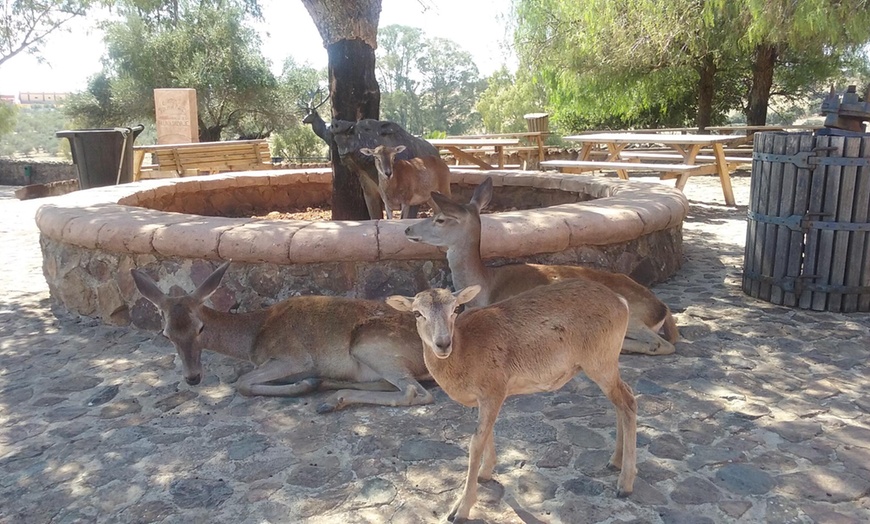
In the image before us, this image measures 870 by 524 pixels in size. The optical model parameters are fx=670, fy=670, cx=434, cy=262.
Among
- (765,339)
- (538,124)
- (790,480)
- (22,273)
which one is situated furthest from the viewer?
(538,124)

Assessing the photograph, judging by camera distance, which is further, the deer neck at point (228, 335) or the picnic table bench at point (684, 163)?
the picnic table bench at point (684, 163)

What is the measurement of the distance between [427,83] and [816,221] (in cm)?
7077

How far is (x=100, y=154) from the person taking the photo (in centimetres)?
1298

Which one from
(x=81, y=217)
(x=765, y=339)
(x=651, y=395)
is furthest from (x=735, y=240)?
(x=81, y=217)

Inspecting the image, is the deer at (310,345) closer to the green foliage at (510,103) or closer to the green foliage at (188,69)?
the green foliage at (188,69)

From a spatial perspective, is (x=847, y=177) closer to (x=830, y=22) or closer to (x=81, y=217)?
(x=81, y=217)

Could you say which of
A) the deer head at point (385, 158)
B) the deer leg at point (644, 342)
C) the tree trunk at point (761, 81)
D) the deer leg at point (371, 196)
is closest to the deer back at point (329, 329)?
the deer leg at point (644, 342)

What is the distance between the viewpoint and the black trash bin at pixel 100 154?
12.8 m

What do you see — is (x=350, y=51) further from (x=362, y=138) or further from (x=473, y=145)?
(x=473, y=145)

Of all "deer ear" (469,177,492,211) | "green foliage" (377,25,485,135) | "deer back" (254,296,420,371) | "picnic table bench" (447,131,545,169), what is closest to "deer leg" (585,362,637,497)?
"deer back" (254,296,420,371)

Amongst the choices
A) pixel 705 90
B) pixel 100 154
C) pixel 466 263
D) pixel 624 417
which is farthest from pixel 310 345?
pixel 705 90

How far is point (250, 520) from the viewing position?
10.6 feet

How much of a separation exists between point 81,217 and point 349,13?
3.51m

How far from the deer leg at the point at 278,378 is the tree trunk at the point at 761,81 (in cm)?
2275
